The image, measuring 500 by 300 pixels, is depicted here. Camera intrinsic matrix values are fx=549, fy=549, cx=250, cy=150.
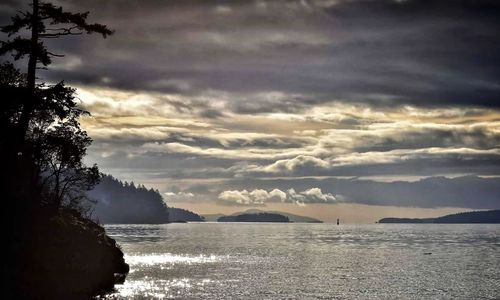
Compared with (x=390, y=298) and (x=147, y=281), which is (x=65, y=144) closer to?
(x=147, y=281)

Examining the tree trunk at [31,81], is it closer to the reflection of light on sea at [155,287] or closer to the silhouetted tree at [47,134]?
the silhouetted tree at [47,134]

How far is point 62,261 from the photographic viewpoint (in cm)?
5700

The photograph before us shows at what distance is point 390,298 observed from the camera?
70.9m

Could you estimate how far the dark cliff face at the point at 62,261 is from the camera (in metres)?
50.8

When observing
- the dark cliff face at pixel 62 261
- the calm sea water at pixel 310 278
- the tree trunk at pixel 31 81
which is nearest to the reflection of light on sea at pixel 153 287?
the calm sea water at pixel 310 278

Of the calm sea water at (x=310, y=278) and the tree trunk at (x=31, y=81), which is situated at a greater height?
the tree trunk at (x=31, y=81)

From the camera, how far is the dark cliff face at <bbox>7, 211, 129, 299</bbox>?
167 ft

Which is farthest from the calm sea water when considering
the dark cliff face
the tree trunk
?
the tree trunk

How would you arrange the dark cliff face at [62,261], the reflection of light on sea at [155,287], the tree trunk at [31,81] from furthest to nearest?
the reflection of light on sea at [155,287], the tree trunk at [31,81], the dark cliff face at [62,261]

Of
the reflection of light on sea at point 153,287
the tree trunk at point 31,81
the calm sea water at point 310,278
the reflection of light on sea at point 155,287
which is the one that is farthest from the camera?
the calm sea water at point 310,278

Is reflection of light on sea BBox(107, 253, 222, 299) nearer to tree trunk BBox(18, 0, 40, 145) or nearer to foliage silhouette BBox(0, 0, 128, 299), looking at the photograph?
foliage silhouette BBox(0, 0, 128, 299)

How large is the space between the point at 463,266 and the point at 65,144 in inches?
3469

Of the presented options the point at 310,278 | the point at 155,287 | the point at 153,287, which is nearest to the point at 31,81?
the point at 153,287

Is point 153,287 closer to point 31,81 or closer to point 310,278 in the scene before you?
point 310,278
